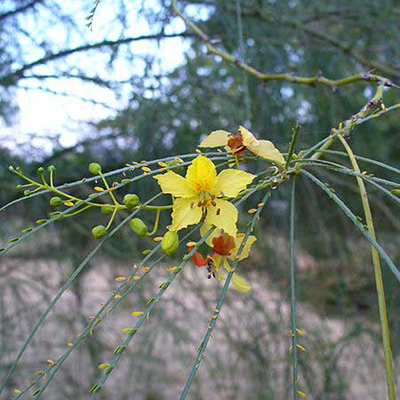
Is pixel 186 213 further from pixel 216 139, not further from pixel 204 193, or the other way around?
pixel 216 139

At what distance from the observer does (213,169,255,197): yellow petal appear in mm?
586

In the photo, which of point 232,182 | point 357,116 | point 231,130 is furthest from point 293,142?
point 231,130

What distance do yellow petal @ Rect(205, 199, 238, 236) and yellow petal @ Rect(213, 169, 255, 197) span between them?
12 mm

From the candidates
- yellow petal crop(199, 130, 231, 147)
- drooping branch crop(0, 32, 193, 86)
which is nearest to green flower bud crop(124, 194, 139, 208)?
yellow petal crop(199, 130, 231, 147)

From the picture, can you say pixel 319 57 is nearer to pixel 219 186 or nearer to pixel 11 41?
pixel 11 41

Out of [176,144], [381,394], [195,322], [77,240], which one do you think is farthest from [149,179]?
[381,394]

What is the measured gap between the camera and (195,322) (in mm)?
2203

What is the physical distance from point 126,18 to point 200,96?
42 centimetres

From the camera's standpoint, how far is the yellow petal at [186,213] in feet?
1.95

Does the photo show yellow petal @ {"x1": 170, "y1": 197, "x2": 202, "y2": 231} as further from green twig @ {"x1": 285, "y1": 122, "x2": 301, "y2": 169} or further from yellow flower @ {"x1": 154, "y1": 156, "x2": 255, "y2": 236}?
green twig @ {"x1": 285, "y1": 122, "x2": 301, "y2": 169}

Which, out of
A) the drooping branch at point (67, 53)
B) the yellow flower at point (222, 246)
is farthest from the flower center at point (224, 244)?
the drooping branch at point (67, 53)

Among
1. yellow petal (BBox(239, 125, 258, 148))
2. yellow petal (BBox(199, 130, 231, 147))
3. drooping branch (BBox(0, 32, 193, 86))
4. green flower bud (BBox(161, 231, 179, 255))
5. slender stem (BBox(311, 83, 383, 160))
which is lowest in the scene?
green flower bud (BBox(161, 231, 179, 255))

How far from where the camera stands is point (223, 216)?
0.59 m

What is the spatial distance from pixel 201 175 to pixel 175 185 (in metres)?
0.03
